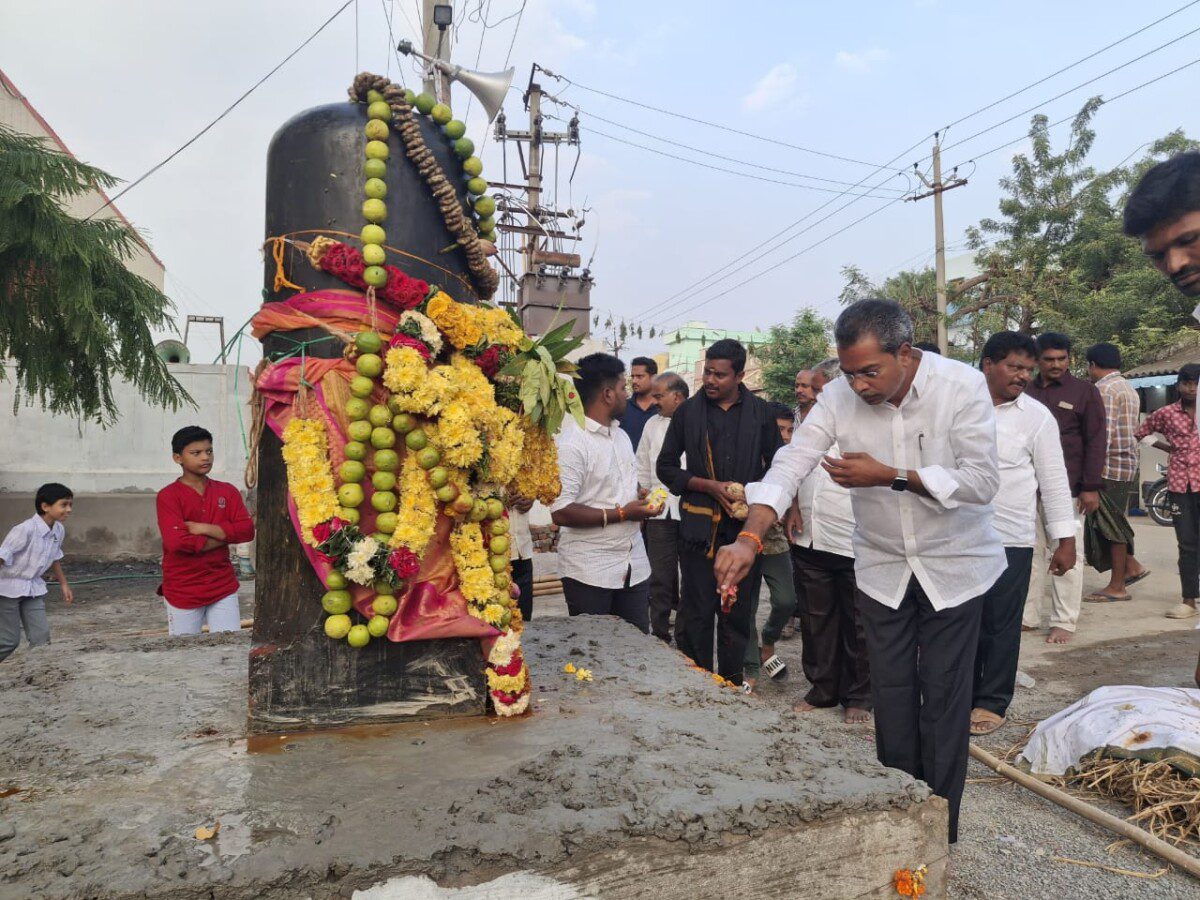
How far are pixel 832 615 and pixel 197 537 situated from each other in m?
3.68

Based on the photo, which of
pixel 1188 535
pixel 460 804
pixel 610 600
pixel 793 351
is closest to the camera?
pixel 460 804

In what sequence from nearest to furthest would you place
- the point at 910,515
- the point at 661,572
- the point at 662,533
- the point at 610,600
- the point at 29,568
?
the point at 910,515
the point at 610,600
the point at 29,568
the point at 662,533
the point at 661,572

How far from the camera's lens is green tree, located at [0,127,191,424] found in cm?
555

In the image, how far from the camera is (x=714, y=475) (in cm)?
470

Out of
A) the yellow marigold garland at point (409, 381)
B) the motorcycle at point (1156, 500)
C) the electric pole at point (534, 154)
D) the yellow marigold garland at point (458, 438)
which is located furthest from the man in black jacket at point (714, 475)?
the electric pole at point (534, 154)

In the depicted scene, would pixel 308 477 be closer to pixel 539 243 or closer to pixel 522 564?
pixel 522 564

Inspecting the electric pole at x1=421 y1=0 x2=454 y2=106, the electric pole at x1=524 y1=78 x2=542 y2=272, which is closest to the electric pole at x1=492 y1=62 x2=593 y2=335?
the electric pole at x1=524 y1=78 x2=542 y2=272

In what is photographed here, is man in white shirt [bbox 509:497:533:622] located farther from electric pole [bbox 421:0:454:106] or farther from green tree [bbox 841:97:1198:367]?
green tree [bbox 841:97:1198:367]

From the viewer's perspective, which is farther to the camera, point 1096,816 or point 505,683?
point 1096,816

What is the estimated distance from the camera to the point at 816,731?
272 centimetres

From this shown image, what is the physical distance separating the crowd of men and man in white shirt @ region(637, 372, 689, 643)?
2 centimetres

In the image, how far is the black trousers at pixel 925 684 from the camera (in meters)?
3.02

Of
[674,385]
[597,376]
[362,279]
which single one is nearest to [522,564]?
[597,376]

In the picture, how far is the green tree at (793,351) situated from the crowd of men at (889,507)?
21.8 metres
